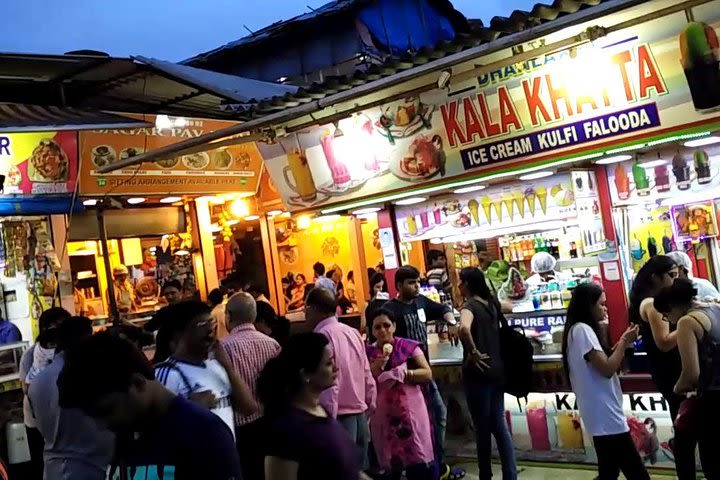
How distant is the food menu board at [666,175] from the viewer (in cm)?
622

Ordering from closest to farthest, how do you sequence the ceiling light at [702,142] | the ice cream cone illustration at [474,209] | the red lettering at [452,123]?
the ceiling light at [702,142]
the red lettering at [452,123]
the ice cream cone illustration at [474,209]

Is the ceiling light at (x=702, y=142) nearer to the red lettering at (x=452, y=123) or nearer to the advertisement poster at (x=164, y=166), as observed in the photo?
the red lettering at (x=452, y=123)

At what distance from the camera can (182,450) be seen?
2477mm

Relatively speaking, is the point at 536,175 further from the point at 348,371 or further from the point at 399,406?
the point at 348,371

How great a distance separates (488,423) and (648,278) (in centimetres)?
176

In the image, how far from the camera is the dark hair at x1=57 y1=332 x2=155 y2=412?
251 cm

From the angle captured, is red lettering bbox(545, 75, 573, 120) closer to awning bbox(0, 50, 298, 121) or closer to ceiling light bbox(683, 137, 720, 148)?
ceiling light bbox(683, 137, 720, 148)

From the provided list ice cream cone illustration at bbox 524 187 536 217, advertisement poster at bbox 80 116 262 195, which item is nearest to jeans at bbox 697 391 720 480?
ice cream cone illustration at bbox 524 187 536 217

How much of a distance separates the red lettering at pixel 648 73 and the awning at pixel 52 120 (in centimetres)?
391

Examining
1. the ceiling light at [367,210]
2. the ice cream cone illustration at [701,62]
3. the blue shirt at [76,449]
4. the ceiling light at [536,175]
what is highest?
the ice cream cone illustration at [701,62]

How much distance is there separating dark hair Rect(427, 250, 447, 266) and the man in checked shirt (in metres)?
3.78

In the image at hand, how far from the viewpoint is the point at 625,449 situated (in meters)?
5.06

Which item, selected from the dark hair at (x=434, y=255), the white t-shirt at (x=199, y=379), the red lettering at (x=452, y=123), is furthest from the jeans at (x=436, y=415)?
the white t-shirt at (x=199, y=379)

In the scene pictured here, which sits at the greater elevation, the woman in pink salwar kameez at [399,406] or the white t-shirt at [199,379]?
the white t-shirt at [199,379]
